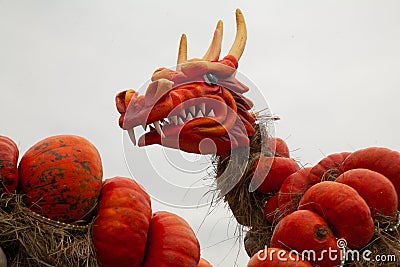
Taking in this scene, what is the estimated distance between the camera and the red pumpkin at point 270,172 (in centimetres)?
296

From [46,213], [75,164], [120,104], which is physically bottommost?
[46,213]

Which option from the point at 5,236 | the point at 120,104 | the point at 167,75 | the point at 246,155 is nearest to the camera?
the point at 5,236

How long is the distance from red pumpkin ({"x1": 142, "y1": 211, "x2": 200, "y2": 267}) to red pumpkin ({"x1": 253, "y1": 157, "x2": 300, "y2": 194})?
0.49m

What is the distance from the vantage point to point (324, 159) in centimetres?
290

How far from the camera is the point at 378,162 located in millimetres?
2646

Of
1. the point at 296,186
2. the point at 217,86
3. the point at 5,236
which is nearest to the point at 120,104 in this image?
the point at 217,86

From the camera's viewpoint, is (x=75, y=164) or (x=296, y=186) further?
(x=296, y=186)

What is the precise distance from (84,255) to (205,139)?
2.67ft

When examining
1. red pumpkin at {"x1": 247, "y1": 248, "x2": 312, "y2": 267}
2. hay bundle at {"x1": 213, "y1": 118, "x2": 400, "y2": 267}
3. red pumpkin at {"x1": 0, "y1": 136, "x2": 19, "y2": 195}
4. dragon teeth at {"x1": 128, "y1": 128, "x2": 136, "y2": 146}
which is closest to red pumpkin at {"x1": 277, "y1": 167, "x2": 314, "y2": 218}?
hay bundle at {"x1": 213, "y1": 118, "x2": 400, "y2": 267}

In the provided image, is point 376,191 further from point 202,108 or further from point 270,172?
point 202,108

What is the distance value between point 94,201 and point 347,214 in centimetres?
112

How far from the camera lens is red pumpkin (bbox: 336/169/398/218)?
2469 millimetres

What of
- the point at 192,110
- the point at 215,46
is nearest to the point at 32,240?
the point at 192,110

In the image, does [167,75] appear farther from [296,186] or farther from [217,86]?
[296,186]
